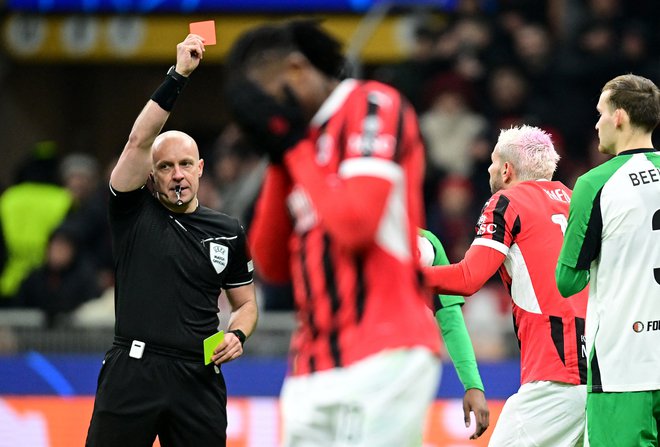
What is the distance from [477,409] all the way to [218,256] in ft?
4.84

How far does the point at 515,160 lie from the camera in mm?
5801

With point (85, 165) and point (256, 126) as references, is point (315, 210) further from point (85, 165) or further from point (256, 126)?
point (85, 165)

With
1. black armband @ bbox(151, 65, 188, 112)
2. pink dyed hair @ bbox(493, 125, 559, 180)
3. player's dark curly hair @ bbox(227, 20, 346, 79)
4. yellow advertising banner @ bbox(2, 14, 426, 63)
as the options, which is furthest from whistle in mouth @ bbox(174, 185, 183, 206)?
yellow advertising banner @ bbox(2, 14, 426, 63)

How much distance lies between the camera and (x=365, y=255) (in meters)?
3.65

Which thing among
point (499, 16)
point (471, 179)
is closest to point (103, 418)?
point (471, 179)

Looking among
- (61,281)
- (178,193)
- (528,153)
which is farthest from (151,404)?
(61,281)

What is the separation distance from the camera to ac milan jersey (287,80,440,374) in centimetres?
361

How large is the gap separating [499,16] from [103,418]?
8.29 metres

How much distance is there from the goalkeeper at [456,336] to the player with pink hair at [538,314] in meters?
0.18

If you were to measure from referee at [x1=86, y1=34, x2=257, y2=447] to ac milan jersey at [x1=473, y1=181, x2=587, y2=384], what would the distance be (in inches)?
54.5

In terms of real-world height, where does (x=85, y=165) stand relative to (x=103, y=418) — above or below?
above

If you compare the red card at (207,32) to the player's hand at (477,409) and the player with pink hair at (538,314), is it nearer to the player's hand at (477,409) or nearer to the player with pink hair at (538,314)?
the player with pink hair at (538,314)

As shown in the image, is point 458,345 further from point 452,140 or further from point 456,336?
point 452,140

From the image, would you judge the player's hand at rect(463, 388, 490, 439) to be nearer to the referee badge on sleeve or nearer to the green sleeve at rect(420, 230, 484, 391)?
the green sleeve at rect(420, 230, 484, 391)
